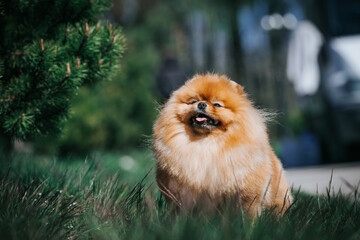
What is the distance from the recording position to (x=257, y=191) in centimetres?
258

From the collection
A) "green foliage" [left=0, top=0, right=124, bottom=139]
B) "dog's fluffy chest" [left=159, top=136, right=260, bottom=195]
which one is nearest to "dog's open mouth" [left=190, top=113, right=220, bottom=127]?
"dog's fluffy chest" [left=159, top=136, right=260, bottom=195]

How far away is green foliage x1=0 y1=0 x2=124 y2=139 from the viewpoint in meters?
2.83

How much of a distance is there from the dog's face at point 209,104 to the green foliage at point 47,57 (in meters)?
0.81

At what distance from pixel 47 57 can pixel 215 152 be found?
1486 millimetres

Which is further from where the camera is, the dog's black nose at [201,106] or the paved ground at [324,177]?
the paved ground at [324,177]

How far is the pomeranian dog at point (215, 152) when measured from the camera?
254cm

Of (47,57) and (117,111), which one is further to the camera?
(117,111)

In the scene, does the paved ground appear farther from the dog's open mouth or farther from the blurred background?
the dog's open mouth

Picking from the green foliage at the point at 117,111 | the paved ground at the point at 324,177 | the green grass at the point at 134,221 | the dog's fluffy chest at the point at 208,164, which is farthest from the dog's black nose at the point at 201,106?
the green foliage at the point at 117,111

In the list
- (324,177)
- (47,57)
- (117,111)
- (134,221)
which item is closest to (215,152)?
(134,221)

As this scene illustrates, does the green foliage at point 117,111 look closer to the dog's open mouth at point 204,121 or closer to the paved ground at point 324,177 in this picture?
the paved ground at point 324,177

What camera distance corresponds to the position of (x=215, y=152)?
2635 millimetres

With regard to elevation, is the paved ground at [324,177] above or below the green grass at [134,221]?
below

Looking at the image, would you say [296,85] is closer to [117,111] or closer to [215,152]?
[117,111]
